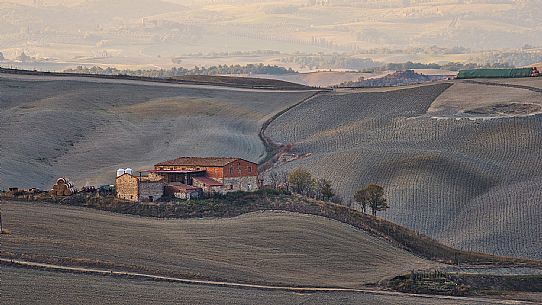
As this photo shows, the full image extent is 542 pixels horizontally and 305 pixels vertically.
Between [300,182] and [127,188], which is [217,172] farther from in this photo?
[300,182]

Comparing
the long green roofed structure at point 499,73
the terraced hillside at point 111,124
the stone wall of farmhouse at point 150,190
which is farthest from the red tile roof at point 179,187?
the long green roofed structure at point 499,73

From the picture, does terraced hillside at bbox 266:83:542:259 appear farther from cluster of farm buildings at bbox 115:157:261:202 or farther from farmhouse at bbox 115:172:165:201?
farmhouse at bbox 115:172:165:201

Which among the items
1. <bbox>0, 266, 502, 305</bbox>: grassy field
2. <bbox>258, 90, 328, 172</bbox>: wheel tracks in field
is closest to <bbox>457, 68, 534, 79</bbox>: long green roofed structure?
<bbox>258, 90, 328, 172</bbox>: wheel tracks in field

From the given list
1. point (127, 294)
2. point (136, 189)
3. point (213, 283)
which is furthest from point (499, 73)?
point (127, 294)

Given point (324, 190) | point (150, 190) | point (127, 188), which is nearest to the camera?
point (127, 188)

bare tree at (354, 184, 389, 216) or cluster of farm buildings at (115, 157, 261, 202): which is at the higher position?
cluster of farm buildings at (115, 157, 261, 202)

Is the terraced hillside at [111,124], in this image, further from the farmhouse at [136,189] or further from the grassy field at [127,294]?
the grassy field at [127,294]

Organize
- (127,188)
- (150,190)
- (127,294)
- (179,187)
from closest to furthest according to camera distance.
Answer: (127,294) → (127,188) → (150,190) → (179,187)
